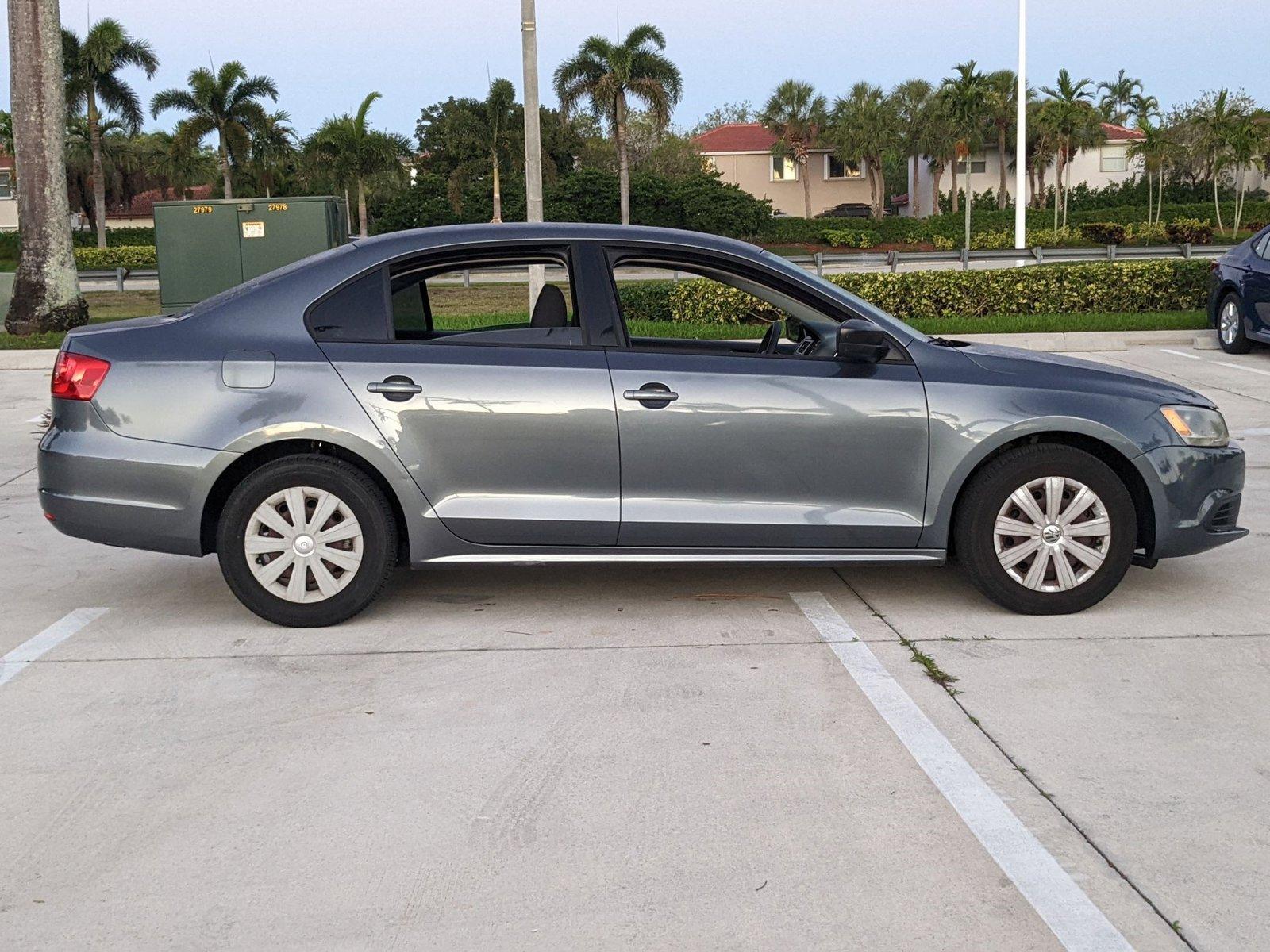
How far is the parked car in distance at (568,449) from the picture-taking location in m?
5.65

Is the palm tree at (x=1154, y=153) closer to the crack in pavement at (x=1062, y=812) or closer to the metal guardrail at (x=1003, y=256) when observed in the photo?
the metal guardrail at (x=1003, y=256)

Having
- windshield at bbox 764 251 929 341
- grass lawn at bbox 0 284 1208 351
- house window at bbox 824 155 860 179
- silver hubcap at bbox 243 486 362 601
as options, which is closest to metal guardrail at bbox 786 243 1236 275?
grass lawn at bbox 0 284 1208 351

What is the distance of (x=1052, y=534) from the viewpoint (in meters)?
5.81

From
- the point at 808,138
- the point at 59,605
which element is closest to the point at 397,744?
the point at 59,605

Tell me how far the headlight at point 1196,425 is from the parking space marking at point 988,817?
5.41 feet

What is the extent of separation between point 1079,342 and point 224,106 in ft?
150

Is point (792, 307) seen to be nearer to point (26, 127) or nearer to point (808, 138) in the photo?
point (26, 127)

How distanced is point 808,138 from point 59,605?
71341 mm

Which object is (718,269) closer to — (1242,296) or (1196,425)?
(1196,425)

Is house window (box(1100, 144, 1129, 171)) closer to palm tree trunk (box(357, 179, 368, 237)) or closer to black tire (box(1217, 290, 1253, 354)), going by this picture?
palm tree trunk (box(357, 179, 368, 237))

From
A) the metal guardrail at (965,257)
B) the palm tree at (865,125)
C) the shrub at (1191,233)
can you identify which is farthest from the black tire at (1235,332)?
the palm tree at (865,125)

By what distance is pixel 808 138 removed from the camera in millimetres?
74250

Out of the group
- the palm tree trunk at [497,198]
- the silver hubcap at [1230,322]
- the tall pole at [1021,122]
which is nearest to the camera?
the silver hubcap at [1230,322]

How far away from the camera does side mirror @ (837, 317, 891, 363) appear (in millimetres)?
5617
